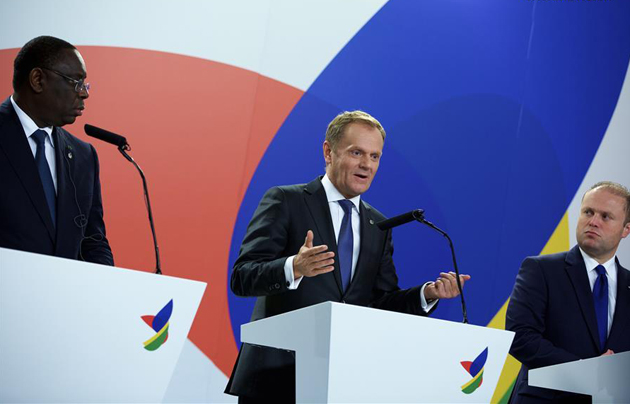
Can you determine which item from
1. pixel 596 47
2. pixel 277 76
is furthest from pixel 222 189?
pixel 596 47

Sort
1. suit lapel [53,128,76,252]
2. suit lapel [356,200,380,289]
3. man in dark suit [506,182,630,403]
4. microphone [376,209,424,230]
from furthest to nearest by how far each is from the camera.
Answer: man in dark suit [506,182,630,403], suit lapel [356,200,380,289], suit lapel [53,128,76,252], microphone [376,209,424,230]

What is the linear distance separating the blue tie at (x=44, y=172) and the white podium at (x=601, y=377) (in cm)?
193

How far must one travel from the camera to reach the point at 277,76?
453cm

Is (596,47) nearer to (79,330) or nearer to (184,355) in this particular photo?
(184,355)

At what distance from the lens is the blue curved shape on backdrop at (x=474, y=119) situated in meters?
4.57

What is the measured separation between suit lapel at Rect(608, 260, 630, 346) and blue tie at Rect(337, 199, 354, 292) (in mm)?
1278

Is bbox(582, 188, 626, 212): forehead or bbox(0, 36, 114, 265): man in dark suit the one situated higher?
bbox(582, 188, 626, 212): forehead

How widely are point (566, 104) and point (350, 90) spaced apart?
1.65 meters

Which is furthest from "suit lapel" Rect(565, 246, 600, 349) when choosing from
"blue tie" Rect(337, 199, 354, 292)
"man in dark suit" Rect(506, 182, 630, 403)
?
"blue tie" Rect(337, 199, 354, 292)

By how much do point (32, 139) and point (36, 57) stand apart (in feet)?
1.13

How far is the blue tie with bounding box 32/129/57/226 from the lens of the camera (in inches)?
101

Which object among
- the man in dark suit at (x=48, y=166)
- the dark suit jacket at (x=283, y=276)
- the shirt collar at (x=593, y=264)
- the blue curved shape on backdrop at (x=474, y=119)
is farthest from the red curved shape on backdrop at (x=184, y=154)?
the shirt collar at (x=593, y=264)

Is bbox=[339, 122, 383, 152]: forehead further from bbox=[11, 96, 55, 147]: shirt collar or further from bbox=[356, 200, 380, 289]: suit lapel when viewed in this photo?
bbox=[11, 96, 55, 147]: shirt collar

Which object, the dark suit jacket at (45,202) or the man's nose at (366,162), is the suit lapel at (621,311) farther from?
the dark suit jacket at (45,202)
